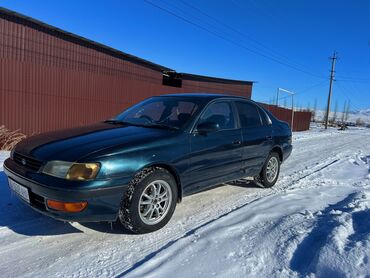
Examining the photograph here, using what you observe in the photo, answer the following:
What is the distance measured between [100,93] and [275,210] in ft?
32.6

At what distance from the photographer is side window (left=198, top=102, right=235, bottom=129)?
16.4 ft

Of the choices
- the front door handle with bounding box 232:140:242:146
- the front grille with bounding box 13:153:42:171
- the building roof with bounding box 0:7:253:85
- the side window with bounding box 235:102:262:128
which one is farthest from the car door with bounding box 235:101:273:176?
the building roof with bounding box 0:7:253:85

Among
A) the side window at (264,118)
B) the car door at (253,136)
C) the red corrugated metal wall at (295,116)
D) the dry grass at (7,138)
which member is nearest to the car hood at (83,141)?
the car door at (253,136)

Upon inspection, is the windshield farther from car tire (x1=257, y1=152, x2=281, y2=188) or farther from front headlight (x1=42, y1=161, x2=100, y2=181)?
car tire (x1=257, y1=152, x2=281, y2=188)

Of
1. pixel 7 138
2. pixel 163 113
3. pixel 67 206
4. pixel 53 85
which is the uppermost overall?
pixel 53 85

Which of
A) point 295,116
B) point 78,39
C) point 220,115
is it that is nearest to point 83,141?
point 220,115

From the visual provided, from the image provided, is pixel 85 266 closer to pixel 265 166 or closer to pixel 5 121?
pixel 265 166

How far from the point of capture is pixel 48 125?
1166 cm

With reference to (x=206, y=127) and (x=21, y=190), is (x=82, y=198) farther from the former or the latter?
(x=206, y=127)

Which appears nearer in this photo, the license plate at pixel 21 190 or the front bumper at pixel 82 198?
the front bumper at pixel 82 198

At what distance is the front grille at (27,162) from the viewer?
12.4 ft

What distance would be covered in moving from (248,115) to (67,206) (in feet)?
11.1

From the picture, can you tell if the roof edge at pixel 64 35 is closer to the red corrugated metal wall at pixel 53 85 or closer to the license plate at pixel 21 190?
the red corrugated metal wall at pixel 53 85

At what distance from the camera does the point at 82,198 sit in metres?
3.52
